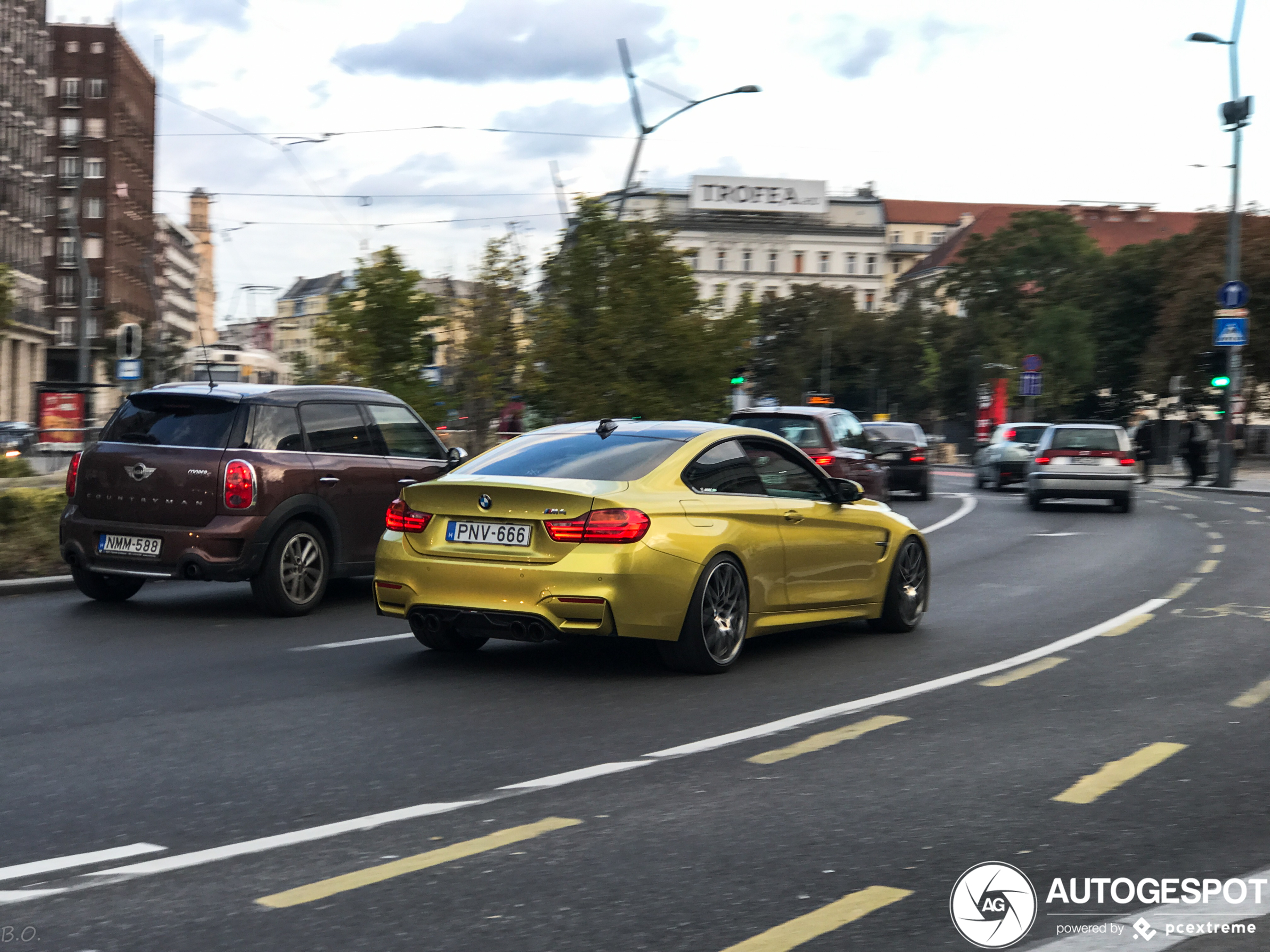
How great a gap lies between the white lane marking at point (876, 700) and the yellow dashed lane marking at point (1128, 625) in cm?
4

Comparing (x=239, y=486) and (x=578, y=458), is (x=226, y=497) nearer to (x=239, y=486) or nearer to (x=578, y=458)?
(x=239, y=486)

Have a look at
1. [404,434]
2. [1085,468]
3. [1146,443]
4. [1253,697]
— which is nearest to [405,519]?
[404,434]

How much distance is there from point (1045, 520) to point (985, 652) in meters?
15.9

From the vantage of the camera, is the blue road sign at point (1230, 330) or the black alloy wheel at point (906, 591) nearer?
the black alloy wheel at point (906, 591)

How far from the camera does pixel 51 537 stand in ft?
45.5

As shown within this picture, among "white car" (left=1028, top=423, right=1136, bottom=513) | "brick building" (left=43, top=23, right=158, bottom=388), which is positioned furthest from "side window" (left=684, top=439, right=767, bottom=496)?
"brick building" (left=43, top=23, right=158, bottom=388)

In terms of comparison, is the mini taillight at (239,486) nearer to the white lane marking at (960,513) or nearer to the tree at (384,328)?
the white lane marking at (960,513)

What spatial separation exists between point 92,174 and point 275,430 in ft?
340

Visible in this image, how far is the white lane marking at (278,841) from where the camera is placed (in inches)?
191

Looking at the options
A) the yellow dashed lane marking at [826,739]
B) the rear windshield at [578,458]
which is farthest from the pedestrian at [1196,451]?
the yellow dashed lane marking at [826,739]

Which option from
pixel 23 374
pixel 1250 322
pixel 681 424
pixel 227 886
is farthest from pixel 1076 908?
pixel 23 374

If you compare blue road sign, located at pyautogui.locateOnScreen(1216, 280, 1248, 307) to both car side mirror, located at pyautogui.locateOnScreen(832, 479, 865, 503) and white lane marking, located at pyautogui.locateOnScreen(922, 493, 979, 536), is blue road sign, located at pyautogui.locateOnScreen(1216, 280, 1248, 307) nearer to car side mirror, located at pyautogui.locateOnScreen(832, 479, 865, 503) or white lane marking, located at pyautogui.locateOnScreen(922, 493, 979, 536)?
white lane marking, located at pyautogui.locateOnScreen(922, 493, 979, 536)

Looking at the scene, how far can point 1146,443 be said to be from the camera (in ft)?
156

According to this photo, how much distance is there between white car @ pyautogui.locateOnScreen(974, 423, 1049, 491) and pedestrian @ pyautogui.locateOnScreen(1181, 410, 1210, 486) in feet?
23.4
